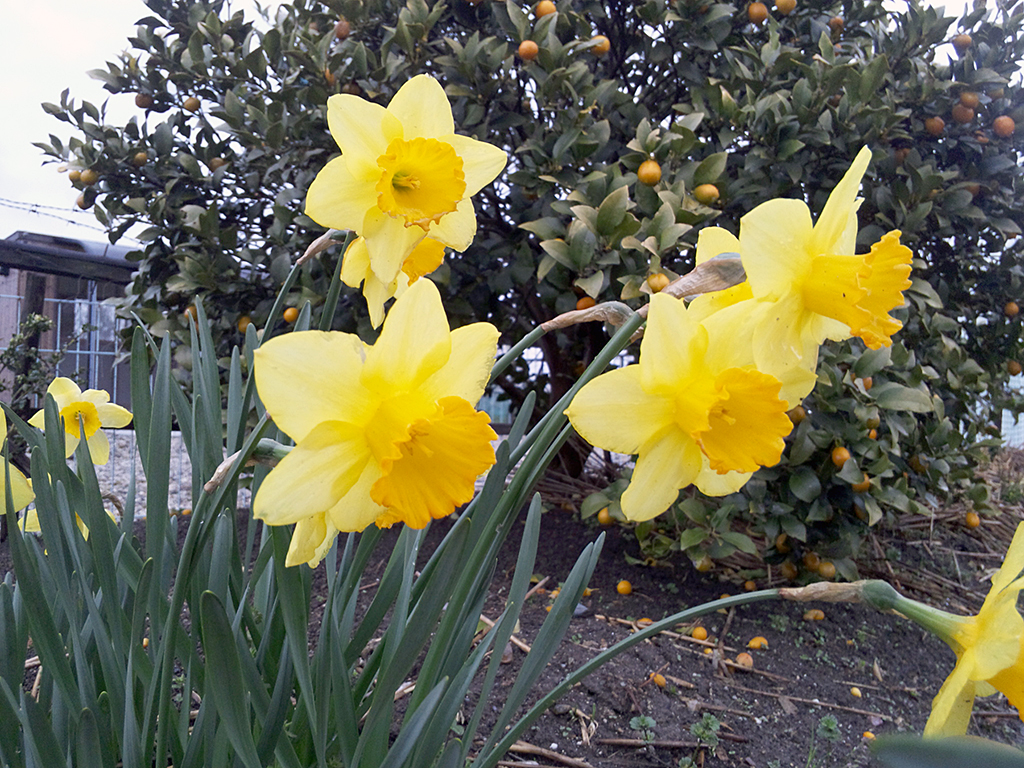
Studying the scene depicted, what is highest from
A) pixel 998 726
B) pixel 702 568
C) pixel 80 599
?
pixel 80 599

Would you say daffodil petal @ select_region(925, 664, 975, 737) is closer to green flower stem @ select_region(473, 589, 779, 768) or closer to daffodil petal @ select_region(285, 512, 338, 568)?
green flower stem @ select_region(473, 589, 779, 768)

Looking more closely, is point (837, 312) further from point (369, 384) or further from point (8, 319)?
point (8, 319)

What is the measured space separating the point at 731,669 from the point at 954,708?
129 cm

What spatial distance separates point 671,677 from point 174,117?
240 cm

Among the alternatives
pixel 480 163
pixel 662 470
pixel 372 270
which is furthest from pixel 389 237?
pixel 662 470

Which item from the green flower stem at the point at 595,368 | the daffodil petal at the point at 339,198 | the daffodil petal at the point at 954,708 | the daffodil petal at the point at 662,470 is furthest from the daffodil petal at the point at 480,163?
the daffodil petal at the point at 954,708

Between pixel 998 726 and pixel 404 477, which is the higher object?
pixel 404 477

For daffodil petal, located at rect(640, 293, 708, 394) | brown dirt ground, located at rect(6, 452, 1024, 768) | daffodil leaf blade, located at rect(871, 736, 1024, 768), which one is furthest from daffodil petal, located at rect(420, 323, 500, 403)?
brown dirt ground, located at rect(6, 452, 1024, 768)

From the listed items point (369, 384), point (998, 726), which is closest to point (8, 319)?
point (369, 384)

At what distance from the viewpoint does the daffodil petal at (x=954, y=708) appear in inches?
18.3

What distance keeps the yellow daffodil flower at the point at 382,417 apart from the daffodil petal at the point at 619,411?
0.24ft

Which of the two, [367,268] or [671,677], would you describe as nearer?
[367,268]

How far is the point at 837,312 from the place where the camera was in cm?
50

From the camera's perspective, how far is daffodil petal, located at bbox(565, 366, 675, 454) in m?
0.48
